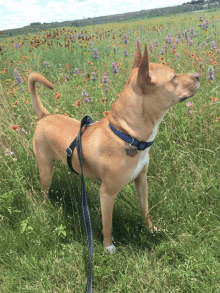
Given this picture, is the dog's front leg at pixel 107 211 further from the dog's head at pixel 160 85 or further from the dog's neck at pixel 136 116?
the dog's head at pixel 160 85

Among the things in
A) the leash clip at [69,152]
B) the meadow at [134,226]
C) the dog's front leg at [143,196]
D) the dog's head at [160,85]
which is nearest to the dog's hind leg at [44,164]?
the meadow at [134,226]

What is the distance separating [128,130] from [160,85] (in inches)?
16.1

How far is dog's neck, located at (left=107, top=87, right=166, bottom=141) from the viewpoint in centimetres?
173

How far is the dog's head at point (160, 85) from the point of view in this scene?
1665 millimetres

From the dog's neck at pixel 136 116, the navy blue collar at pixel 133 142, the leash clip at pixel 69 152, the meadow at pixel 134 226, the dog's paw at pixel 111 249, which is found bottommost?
the dog's paw at pixel 111 249

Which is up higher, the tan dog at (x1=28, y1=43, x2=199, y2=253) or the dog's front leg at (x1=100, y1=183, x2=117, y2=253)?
the tan dog at (x1=28, y1=43, x2=199, y2=253)

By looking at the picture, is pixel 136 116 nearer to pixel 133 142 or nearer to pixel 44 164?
pixel 133 142

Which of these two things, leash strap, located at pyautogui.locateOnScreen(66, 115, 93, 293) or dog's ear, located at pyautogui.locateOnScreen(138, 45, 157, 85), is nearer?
dog's ear, located at pyautogui.locateOnScreen(138, 45, 157, 85)

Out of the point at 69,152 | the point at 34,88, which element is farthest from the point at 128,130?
the point at 34,88

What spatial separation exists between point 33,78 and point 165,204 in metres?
1.93

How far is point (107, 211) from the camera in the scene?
2092 millimetres

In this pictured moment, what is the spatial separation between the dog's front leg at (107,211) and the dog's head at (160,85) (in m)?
0.85

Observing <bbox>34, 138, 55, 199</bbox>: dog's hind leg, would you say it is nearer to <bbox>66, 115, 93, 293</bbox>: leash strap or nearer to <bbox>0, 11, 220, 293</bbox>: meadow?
<bbox>0, 11, 220, 293</bbox>: meadow

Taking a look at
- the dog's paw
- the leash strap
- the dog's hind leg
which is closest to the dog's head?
the leash strap
